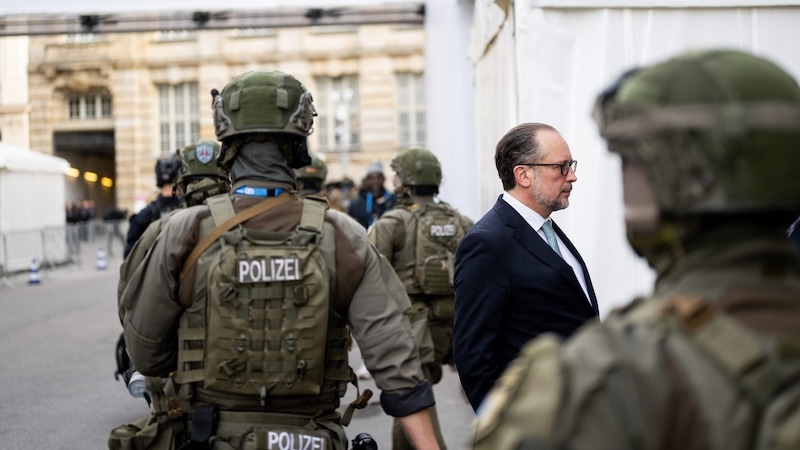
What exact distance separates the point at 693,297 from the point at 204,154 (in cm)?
469

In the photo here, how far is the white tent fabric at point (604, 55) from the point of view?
5254 millimetres

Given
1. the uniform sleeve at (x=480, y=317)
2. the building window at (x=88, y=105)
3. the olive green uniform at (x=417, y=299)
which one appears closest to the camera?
the uniform sleeve at (x=480, y=317)

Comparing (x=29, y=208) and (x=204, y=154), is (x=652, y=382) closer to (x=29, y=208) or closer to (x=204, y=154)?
(x=204, y=154)

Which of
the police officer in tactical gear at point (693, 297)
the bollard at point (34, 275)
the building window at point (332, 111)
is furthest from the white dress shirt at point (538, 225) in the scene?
the building window at point (332, 111)

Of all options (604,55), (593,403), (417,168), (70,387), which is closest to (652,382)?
(593,403)

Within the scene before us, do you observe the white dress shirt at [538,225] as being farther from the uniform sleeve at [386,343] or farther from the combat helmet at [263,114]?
the combat helmet at [263,114]

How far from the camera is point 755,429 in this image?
138 cm

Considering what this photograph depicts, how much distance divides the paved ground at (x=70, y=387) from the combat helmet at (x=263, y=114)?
2.08 metres

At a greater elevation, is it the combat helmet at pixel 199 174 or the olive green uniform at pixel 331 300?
the combat helmet at pixel 199 174

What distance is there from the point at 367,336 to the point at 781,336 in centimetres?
191

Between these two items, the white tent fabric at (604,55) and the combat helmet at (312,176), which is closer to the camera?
the white tent fabric at (604,55)

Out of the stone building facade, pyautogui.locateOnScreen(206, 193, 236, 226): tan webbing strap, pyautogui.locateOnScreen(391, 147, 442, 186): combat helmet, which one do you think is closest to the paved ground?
pyautogui.locateOnScreen(391, 147, 442, 186): combat helmet

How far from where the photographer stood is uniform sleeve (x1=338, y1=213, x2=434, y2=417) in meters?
3.16

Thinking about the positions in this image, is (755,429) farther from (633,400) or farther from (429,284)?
(429,284)
